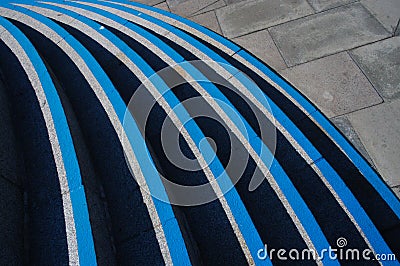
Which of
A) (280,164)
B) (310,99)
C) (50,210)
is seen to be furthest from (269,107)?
(50,210)

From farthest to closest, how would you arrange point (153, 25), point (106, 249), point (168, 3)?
point (168, 3) < point (153, 25) < point (106, 249)

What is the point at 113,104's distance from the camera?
18.0ft

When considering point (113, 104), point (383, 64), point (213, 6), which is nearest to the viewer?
point (113, 104)

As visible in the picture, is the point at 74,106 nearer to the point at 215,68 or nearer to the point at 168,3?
the point at 215,68

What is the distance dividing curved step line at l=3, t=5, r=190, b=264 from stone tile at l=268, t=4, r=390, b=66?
10.8 ft

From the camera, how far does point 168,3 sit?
830 centimetres

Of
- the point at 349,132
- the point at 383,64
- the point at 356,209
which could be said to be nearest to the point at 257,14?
the point at 383,64

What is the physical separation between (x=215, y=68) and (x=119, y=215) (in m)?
3.25

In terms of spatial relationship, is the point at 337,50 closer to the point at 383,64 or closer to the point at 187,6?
the point at 383,64

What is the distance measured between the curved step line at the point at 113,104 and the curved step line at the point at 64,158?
2.18ft

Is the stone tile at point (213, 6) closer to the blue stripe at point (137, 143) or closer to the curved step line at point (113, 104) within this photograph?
the blue stripe at point (137, 143)

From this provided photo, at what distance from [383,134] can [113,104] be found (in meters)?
4.12

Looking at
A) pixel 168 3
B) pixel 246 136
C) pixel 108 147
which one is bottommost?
pixel 246 136

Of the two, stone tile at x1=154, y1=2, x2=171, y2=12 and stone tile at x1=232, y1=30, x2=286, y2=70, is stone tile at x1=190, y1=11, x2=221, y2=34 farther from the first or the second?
stone tile at x1=154, y1=2, x2=171, y2=12
